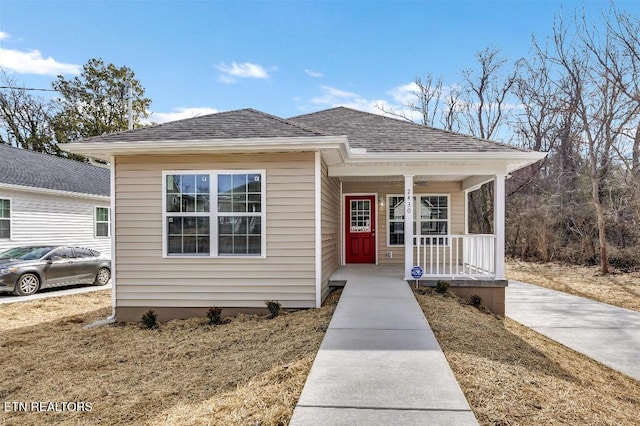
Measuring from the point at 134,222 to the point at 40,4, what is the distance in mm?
9834

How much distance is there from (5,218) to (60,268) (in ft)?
8.13

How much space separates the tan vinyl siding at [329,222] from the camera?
7046mm

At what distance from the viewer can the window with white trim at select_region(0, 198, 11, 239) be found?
427 inches

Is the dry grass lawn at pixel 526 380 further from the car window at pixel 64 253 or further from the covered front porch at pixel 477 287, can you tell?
the car window at pixel 64 253

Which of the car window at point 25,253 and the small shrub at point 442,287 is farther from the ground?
the car window at point 25,253

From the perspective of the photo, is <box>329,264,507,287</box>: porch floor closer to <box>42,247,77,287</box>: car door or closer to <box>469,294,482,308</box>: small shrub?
<box>469,294,482,308</box>: small shrub

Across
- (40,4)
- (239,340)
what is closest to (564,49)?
(239,340)

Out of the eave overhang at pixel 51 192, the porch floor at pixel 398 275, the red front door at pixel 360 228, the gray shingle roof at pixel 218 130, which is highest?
the gray shingle roof at pixel 218 130

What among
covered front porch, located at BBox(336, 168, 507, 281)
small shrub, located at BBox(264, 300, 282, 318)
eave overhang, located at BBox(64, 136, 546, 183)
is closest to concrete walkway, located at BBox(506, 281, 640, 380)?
covered front porch, located at BBox(336, 168, 507, 281)

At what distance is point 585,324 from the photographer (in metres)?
6.85

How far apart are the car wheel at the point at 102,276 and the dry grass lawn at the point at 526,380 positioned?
32.5 feet

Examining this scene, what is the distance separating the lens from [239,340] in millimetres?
5176

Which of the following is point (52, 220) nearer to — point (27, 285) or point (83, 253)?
point (83, 253)

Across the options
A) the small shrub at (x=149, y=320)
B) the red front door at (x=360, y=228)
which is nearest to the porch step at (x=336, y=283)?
the red front door at (x=360, y=228)
